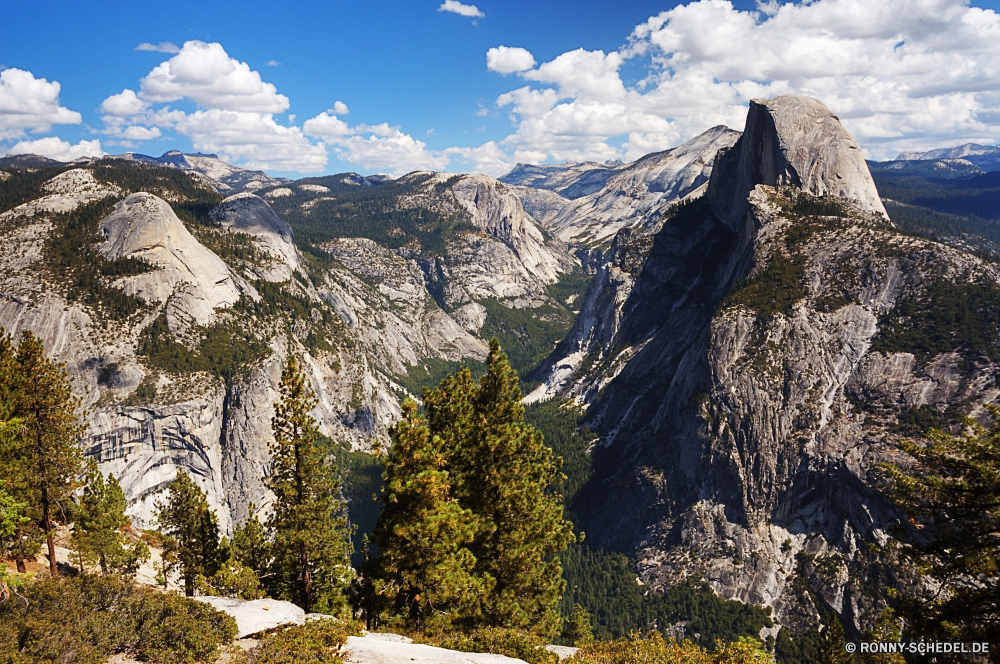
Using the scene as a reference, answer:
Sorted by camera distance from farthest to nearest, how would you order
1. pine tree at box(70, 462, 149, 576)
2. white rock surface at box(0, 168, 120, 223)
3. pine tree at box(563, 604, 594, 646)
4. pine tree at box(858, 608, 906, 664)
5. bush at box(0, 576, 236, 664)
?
white rock surface at box(0, 168, 120, 223)
pine tree at box(563, 604, 594, 646)
pine tree at box(70, 462, 149, 576)
pine tree at box(858, 608, 906, 664)
bush at box(0, 576, 236, 664)

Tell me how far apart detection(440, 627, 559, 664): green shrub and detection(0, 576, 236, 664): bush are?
31.5 feet

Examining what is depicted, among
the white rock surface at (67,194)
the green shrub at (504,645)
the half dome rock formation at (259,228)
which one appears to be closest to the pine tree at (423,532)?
the green shrub at (504,645)

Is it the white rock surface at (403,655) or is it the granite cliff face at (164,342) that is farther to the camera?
the granite cliff face at (164,342)

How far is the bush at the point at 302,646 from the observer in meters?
17.8

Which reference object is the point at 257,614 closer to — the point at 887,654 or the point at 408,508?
the point at 408,508

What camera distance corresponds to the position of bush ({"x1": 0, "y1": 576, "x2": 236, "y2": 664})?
15.7 meters

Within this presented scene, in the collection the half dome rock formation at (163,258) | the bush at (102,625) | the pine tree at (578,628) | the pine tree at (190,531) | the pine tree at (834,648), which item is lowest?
the pine tree at (578,628)

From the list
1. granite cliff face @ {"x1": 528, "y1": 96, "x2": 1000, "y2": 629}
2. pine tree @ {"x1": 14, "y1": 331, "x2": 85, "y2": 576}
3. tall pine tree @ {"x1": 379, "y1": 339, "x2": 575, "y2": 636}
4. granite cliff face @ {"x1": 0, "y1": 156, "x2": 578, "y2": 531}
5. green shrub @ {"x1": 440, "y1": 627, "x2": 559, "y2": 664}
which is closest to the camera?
green shrub @ {"x1": 440, "y1": 627, "x2": 559, "y2": 664}

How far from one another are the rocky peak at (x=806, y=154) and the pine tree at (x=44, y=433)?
7339 inches

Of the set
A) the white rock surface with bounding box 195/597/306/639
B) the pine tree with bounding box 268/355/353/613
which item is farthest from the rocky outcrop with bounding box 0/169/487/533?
the white rock surface with bounding box 195/597/306/639

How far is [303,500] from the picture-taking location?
2950cm

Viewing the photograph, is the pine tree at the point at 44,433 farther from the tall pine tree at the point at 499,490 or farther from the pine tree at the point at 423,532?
the tall pine tree at the point at 499,490

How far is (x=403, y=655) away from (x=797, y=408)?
130457 millimetres

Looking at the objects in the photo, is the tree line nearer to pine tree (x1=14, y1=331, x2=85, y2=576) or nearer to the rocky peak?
pine tree (x1=14, y1=331, x2=85, y2=576)
